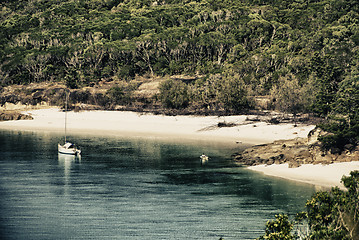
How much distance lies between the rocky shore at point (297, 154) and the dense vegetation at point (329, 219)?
2577 centimetres

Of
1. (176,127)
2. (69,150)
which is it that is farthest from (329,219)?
(176,127)

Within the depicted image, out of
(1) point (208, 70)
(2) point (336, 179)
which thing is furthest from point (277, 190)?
(1) point (208, 70)

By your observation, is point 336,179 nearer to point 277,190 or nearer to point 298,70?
point 277,190

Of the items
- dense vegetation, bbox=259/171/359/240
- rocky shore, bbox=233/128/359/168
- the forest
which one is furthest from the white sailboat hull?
dense vegetation, bbox=259/171/359/240

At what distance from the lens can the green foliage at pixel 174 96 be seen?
98.6m

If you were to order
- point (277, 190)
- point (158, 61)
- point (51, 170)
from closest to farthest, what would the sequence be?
point (277, 190) → point (51, 170) → point (158, 61)

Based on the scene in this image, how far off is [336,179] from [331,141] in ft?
19.7


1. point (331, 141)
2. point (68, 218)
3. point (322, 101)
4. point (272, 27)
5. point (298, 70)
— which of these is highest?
point (272, 27)

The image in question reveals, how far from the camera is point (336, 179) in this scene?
4641cm

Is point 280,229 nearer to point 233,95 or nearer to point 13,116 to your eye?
point 233,95

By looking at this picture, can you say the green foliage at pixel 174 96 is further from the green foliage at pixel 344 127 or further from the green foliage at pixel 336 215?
the green foliage at pixel 336 215

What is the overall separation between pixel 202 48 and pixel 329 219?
114313mm

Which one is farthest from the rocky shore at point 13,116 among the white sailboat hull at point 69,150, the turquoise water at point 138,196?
the white sailboat hull at point 69,150

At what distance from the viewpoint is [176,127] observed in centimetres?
8850
